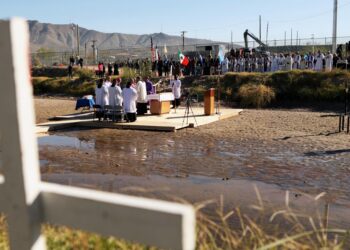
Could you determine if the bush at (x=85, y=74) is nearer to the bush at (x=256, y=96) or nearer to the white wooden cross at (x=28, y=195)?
the bush at (x=256, y=96)

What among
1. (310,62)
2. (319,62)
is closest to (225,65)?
(310,62)

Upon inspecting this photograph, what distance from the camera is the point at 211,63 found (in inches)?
1316

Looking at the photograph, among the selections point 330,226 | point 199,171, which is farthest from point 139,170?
point 330,226

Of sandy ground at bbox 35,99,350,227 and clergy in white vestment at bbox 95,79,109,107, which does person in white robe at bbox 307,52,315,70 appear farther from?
clergy in white vestment at bbox 95,79,109,107

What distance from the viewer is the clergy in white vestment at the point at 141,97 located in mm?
19773

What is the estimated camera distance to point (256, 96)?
2655 cm

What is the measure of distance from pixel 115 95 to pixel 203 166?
6891 mm

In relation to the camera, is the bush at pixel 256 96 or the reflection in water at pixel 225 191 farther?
the bush at pixel 256 96

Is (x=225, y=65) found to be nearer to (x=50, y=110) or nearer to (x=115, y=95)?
(x=50, y=110)

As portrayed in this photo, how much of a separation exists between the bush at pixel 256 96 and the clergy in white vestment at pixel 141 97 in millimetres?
7992

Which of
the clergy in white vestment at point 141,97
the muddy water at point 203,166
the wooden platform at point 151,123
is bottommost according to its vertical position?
the muddy water at point 203,166

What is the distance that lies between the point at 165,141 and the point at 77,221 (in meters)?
13.6

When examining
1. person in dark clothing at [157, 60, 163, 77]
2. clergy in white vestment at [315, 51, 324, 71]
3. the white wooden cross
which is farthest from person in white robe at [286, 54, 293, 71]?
the white wooden cross

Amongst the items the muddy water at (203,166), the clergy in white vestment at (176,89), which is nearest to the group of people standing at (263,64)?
the clergy in white vestment at (176,89)
